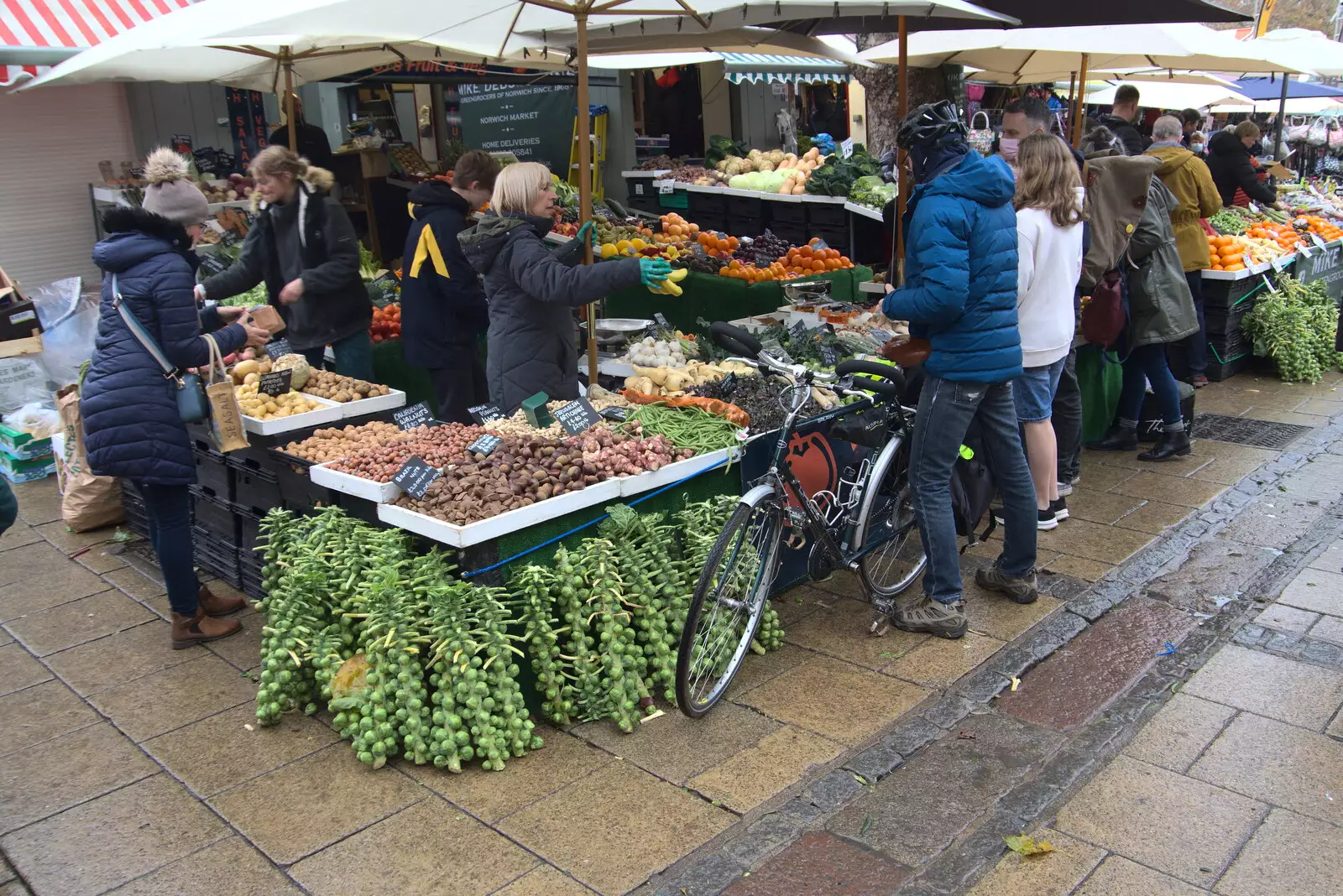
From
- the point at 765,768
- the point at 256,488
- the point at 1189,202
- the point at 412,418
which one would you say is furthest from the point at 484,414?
the point at 1189,202

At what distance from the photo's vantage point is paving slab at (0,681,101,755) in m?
3.95

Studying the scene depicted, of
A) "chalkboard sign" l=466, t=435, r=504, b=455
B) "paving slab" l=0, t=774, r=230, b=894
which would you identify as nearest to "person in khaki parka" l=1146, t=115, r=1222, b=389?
"chalkboard sign" l=466, t=435, r=504, b=455

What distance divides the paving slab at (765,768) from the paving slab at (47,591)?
354cm

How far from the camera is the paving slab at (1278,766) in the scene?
3.39m

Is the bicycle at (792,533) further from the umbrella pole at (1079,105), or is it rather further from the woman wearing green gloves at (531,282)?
the umbrella pole at (1079,105)

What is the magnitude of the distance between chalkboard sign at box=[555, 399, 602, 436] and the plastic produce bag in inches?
121

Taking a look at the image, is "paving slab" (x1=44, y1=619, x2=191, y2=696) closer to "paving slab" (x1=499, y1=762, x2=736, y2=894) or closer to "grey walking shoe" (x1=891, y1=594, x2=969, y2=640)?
"paving slab" (x1=499, y1=762, x2=736, y2=894)

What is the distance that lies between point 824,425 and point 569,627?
1.56m

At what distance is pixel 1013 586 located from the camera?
484 centimetres

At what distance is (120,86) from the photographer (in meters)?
9.66

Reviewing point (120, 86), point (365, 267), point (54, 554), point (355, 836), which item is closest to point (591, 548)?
point (355, 836)

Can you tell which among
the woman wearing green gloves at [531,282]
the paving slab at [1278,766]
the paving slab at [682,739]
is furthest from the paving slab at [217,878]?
the paving slab at [1278,766]

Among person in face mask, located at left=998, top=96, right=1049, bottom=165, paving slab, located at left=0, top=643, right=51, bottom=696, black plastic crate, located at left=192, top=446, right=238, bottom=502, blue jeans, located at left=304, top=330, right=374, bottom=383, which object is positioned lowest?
paving slab, located at left=0, top=643, right=51, bottom=696

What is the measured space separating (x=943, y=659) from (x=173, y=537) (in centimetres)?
336
